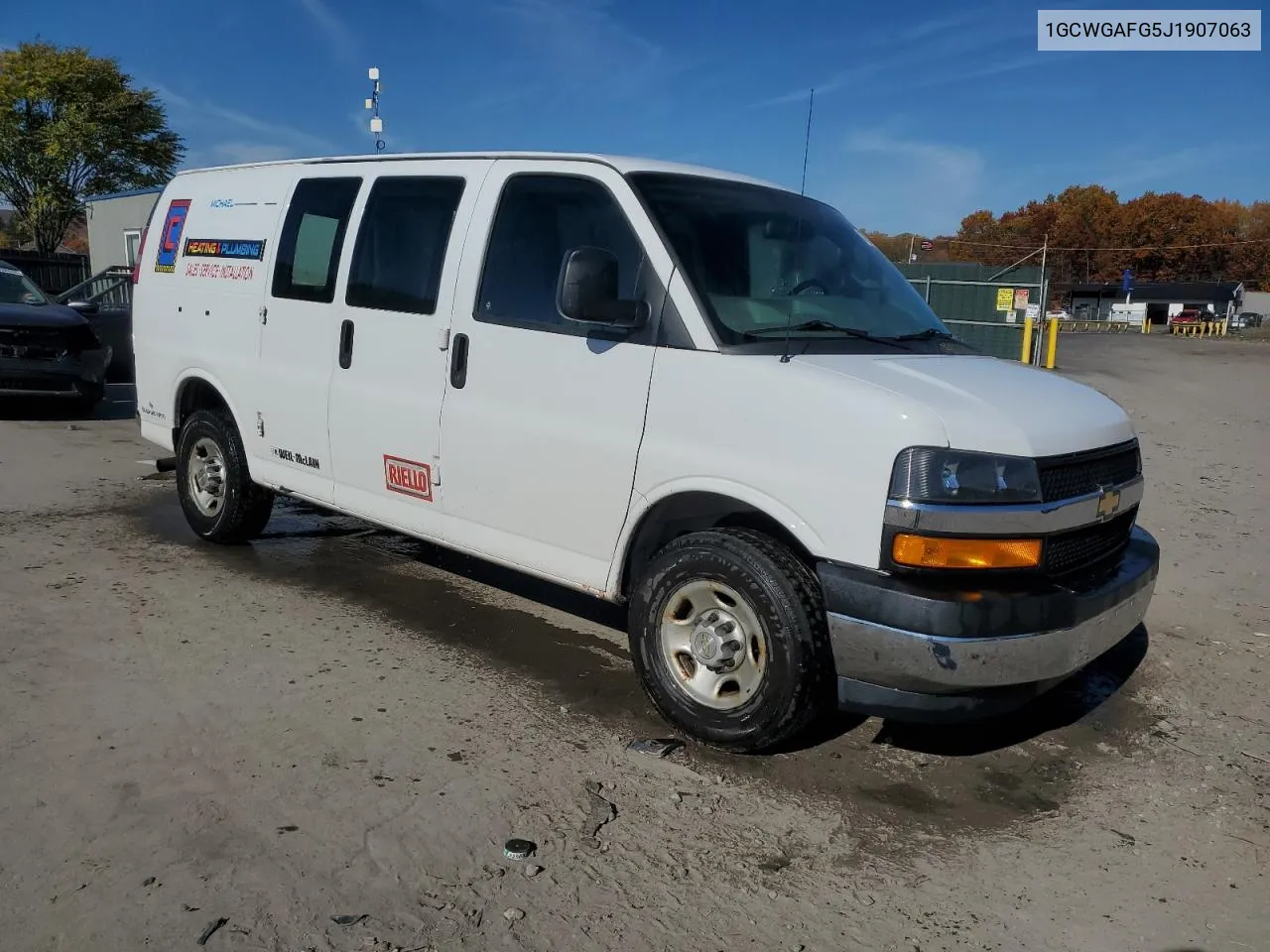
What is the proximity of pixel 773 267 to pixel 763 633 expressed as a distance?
1.55 m

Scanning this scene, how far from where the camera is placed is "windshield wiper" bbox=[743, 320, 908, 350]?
12.5 ft

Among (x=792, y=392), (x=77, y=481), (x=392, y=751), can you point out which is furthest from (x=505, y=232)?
(x=77, y=481)

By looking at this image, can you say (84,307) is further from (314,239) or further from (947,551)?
(947,551)

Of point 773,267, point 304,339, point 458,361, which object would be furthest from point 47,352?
point 773,267

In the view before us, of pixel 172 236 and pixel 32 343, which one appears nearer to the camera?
pixel 172 236

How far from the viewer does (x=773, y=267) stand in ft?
13.7

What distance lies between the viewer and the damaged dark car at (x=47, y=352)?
10992 mm

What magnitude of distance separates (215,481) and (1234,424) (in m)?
14.1

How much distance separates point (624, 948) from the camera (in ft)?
8.72

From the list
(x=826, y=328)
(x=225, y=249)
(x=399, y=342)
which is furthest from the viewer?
(x=225, y=249)

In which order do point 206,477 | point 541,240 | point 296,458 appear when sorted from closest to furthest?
point 541,240
point 296,458
point 206,477

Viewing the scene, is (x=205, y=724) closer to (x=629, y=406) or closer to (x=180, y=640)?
(x=180, y=640)

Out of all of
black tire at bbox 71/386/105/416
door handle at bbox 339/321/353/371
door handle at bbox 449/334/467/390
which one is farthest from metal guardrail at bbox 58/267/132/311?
door handle at bbox 449/334/467/390

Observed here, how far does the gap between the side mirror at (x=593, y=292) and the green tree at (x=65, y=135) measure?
39375 mm
